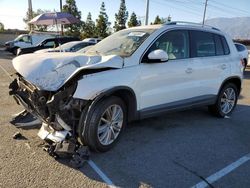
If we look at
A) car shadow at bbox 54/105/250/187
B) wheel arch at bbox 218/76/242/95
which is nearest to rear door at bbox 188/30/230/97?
wheel arch at bbox 218/76/242/95

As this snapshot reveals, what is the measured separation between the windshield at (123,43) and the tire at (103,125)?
87 cm

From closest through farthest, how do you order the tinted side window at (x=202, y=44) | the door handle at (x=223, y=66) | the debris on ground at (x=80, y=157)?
1. the debris on ground at (x=80, y=157)
2. the tinted side window at (x=202, y=44)
3. the door handle at (x=223, y=66)

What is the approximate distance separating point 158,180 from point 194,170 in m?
0.57

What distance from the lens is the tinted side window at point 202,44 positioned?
5477 mm

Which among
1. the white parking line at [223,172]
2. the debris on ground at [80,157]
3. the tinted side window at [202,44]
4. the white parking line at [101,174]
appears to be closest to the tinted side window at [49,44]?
the tinted side window at [202,44]

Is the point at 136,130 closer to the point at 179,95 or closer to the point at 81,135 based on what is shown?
the point at 179,95

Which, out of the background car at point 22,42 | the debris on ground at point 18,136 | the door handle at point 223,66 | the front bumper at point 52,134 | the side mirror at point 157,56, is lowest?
the background car at point 22,42

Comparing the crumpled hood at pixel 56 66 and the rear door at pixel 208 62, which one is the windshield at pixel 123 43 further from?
the rear door at pixel 208 62

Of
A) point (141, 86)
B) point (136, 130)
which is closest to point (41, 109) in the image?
point (141, 86)

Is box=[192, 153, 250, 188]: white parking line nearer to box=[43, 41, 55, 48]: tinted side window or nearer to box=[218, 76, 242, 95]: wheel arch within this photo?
box=[218, 76, 242, 95]: wheel arch

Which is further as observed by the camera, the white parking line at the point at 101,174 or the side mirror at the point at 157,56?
the side mirror at the point at 157,56

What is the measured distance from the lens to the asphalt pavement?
11.5 ft

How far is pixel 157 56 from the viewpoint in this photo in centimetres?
446

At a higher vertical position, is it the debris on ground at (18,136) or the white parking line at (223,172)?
the debris on ground at (18,136)
